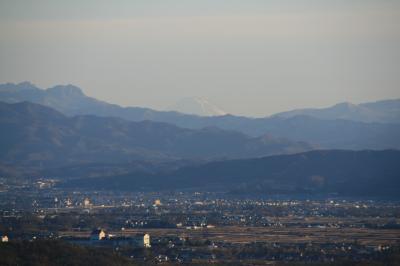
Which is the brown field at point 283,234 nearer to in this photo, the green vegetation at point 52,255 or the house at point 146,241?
the house at point 146,241

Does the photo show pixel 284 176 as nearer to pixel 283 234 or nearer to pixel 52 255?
pixel 283 234

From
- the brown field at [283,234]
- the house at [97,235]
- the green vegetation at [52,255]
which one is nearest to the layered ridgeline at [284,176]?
the brown field at [283,234]

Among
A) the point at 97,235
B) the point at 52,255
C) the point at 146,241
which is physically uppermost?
the point at 97,235

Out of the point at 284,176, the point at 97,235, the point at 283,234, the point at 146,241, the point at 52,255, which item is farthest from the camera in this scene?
the point at 284,176

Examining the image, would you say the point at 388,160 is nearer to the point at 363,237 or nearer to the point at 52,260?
the point at 363,237

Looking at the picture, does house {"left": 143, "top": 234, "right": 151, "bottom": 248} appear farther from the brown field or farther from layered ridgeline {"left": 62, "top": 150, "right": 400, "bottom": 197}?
layered ridgeline {"left": 62, "top": 150, "right": 400, "bottom": 197}

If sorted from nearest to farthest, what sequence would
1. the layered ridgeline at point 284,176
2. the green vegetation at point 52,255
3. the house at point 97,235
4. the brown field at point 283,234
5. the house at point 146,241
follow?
the green vegetation at point 52,255 < the house at point 146,241 < the house at point 97,235 < the brown field at point 283,234 < the layered ridgeline at point 284,176

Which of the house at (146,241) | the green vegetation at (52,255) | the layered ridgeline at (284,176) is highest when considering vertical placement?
the layered ridgeline at (284,176)

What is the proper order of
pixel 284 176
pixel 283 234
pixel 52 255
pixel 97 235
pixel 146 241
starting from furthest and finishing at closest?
pixel 284 176
pixel 283 234
pixel 97 235
pixel 146 241
pixel 52 255

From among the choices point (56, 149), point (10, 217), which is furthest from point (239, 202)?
point (56, 149)

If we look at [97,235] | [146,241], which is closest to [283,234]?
[146,241]
